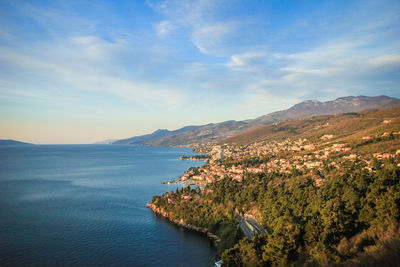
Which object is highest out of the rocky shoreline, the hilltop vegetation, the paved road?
Result: the hilltop vegetation

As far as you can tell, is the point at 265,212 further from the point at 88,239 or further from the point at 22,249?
the point at 22,249

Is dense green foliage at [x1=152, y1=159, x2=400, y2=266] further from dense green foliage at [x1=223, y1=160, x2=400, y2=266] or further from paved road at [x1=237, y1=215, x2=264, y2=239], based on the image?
paved road at [x1=237, y1=215, x2=264, y2=239]

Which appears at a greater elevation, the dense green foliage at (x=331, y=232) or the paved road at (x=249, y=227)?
the dense green foliage at (x=331, y=232)

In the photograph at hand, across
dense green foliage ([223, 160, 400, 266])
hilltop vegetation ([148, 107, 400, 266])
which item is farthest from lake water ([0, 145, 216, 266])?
dense green foliage ([223, 160, 400, 266])

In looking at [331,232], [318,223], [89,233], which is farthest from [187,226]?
[331,232]

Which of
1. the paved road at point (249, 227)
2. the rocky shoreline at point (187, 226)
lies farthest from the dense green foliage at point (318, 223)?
the paved road at point (249, 227)

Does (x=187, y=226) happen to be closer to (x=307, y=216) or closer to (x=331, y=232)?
(x=307, y=216)

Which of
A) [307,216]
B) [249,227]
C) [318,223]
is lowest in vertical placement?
[249,227]

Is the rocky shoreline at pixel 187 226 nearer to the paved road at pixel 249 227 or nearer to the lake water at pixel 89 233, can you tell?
the lake water at pixel 89 233

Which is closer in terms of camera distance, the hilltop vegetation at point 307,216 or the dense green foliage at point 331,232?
the hilltop vegetation at point 307,216

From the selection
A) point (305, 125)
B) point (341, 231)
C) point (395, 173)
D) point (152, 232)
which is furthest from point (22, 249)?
point (305, 125)

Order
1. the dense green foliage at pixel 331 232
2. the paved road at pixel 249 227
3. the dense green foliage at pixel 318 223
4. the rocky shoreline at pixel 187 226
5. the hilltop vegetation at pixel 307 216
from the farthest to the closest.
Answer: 1. the rocky shoreline at pixel 187 226
2. the paved road at pixel 249 227
3. the dense green foliage at pixel 318 223
4. the dense green foliage at pixel 331 232
5. the hilltop vegetation at pixel 307 216
